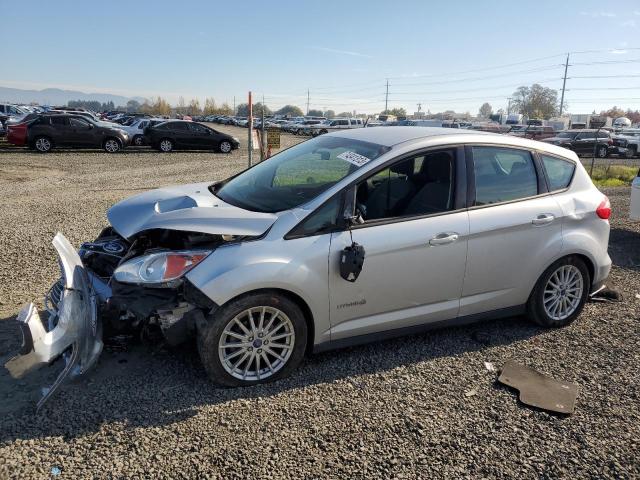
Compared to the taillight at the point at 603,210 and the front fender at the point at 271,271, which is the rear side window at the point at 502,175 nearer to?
the taillight at the point at 603,210

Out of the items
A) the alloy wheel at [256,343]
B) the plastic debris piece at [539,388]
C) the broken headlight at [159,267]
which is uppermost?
the broken headlight at [159,267]

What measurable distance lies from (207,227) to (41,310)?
7.13ft

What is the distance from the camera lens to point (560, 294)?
465 cm

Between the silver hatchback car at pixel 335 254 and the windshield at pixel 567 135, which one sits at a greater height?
the windshield at pixel 567 135

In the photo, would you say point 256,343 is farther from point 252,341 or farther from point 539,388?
point 539,388

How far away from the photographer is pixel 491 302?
4.34 meters

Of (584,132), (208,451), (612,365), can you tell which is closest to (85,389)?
(208,451)

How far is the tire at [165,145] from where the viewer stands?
22.9m

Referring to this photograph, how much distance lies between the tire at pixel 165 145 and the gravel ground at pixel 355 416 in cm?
1911

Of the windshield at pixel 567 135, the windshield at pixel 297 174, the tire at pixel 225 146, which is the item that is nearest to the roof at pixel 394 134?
the windshield at pixel 297 174

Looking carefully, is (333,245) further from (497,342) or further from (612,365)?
(612,365)

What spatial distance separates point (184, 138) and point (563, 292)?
69.3ft

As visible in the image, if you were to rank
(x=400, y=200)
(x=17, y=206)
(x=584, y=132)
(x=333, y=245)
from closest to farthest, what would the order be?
(x=333, y=245)
(x=400, y=200)
(x=17, y=206)
(x=584, y=132)

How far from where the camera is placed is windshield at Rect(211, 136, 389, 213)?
3.87 m
